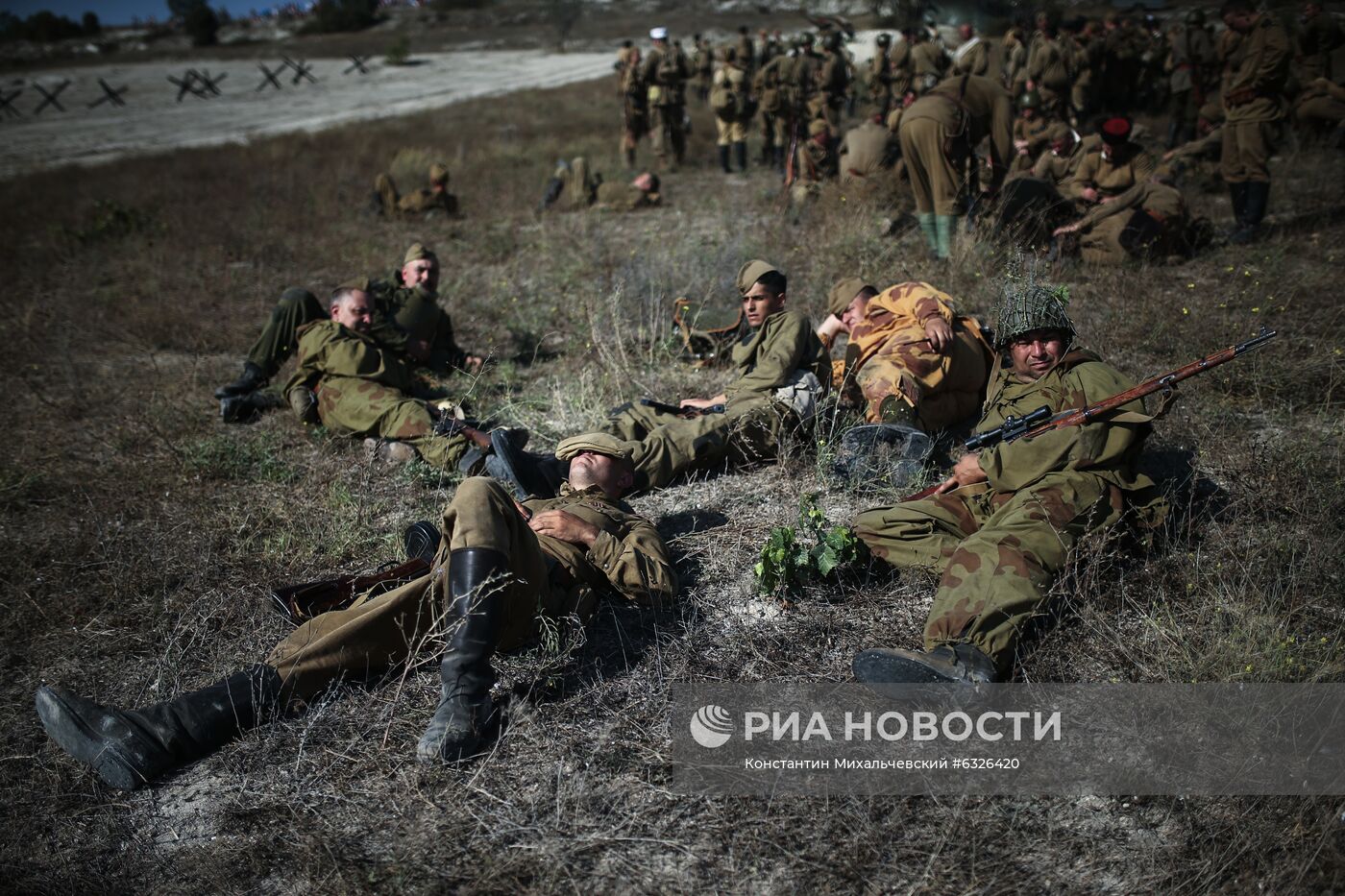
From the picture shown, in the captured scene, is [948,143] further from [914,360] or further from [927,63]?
[927,63]

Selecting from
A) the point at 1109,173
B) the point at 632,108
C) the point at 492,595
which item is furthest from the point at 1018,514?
the point at 632,108

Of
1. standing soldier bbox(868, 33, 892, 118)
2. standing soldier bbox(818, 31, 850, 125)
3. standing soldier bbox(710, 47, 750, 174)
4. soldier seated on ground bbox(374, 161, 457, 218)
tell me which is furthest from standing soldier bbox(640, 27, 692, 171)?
soldier seated on ground bbox(374, 161, 457, 218)

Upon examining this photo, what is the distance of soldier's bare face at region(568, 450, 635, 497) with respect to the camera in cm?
377

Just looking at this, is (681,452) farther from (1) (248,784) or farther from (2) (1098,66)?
(2) (1098,66)

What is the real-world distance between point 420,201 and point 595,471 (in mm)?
9193

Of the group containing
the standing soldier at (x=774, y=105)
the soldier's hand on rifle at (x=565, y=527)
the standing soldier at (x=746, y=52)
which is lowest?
the soldier's hand on rifle at (x=565, y=527)

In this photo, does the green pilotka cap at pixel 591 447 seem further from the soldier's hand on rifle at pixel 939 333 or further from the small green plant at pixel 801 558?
the soldier's hand on rifle at pixel 939 333

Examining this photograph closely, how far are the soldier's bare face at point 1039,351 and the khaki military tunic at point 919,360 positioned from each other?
927mm

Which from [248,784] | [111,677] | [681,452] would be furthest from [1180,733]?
[111,677]

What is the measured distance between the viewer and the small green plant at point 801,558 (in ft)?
11.2

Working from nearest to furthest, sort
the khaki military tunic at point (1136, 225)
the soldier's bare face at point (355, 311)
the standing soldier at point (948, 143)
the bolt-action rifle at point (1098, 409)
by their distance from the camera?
the bolt-action rifle at point (1098, 409) → the soldier's bare face at point (355, 311) → the khaki military tunic at point (1136, 225) → the standing soldier at point (948, 143)

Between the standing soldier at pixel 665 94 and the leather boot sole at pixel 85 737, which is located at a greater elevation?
the standing soldier at pixel 665 94

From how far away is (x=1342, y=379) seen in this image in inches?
186

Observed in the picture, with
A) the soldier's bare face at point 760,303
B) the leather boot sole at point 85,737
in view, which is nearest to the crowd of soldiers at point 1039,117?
the soldier's bare face at point 760,303
